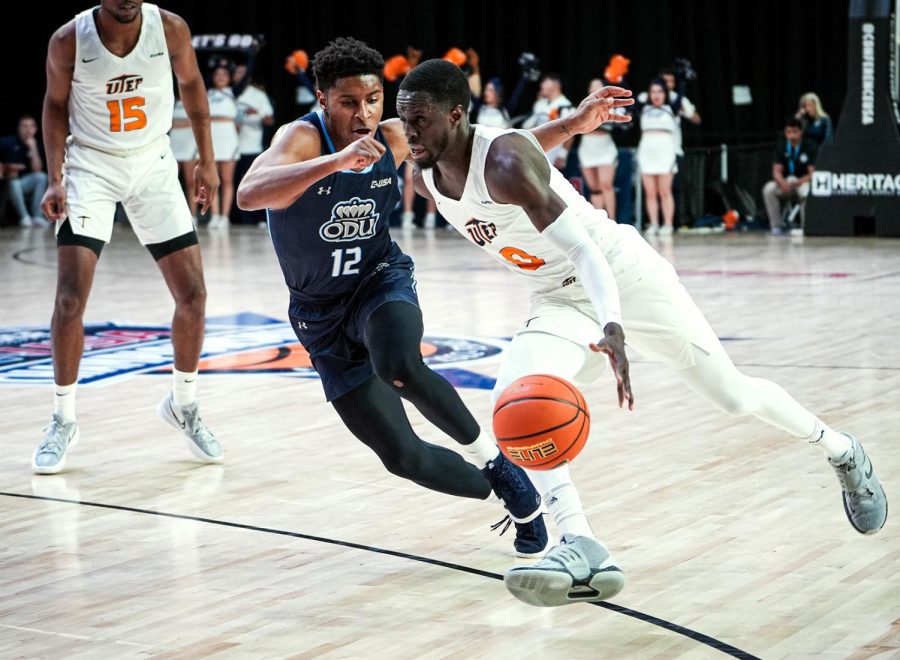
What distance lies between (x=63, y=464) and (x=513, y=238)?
7.50 ft

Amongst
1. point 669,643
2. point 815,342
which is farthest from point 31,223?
point 669,643

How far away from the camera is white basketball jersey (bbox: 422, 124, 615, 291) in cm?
389

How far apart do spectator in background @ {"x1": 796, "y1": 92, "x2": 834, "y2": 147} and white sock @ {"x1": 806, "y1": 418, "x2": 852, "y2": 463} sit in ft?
40.2

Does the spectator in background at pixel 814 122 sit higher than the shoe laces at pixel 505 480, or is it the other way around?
the spectator in background at pixel 814 122

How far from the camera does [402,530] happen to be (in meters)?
4.45

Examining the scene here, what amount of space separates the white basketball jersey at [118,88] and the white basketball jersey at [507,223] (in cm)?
188

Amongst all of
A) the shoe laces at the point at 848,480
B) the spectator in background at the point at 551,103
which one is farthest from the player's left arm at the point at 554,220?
A: the spectator in background at the point at 551,103

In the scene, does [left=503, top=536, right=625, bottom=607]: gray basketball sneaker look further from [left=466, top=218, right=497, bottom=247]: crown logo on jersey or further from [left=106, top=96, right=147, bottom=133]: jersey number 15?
[left=106, top=96, right=147, bottom=133]: jersey number 15

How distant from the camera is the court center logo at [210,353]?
7.49 m

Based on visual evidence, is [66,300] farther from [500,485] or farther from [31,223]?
[31,223]

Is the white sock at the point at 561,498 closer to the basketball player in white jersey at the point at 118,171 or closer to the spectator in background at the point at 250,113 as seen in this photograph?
the basketball player in white jersey at the point at 118,171

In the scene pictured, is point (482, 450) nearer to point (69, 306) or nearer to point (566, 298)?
point (566, 298)

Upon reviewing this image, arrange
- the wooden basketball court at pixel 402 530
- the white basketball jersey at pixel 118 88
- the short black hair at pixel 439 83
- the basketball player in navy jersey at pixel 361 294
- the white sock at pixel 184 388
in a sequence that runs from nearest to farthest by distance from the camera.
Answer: the wooden basketball court at pixel 402 530
the short black hair at pixel 439 83
the basketball player in navy jersey at pixel 361 294
the white basketball jersey at pixel 118 88
the white sock at pixel 184 388

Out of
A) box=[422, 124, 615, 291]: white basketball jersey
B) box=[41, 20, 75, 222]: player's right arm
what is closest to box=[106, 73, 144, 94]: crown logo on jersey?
box=[41, 20, 75, 222]: player's right arm
